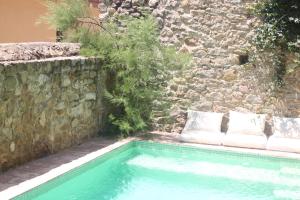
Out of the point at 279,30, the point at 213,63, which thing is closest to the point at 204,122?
the point at 213,63

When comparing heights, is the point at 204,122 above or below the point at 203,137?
above

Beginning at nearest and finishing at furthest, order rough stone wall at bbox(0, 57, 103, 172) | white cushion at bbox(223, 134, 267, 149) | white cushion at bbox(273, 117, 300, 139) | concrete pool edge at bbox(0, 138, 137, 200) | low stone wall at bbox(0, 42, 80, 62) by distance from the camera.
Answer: concrete pool edge at bbox(0, 138, 137, 200)
rough stone wall at bbox(0, 57, 103, 172)
low stone wall at bbox(0, 42, 80, 62)
white cushion at bbox(223, 134, 267, 149)
white cushion at bbox(273, 117, 300, 139)

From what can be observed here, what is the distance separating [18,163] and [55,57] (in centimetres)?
196

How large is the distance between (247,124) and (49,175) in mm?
4258

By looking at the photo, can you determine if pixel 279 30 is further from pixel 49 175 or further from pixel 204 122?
pixel 49 175

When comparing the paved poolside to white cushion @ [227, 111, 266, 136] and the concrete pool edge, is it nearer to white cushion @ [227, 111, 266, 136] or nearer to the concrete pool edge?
the concrete pool edge

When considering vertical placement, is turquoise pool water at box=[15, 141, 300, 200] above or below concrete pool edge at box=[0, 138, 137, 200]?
below

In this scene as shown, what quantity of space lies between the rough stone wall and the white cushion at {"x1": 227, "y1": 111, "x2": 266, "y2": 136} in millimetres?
2516

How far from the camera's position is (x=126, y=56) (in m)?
8.91

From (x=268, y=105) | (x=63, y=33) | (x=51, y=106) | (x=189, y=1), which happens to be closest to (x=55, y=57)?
(x=51, y=106)

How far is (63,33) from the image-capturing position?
9469 mm

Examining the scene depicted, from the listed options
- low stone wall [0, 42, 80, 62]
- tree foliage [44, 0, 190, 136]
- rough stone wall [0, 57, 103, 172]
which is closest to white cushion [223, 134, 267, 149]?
tree foliage [44, 0, 190, 136]

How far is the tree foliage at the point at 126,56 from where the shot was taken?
9.06 m

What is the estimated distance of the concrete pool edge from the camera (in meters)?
5.54
